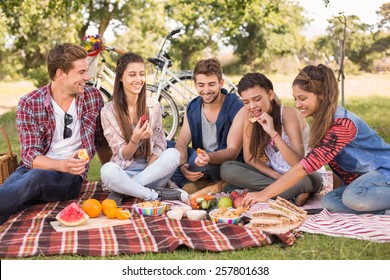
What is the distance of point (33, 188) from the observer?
4.50 meters

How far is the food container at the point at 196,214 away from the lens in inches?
164

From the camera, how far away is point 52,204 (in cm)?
477

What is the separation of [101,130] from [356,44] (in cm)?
2518

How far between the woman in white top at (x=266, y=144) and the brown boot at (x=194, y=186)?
0.41 metres

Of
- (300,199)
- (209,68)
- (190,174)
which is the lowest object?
(300,199)

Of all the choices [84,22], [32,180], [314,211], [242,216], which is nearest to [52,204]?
[32,180]

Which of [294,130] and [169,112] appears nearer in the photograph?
[294,130]

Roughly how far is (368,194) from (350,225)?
31cm

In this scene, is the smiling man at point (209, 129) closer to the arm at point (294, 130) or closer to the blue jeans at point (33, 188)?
the arm at point (294, 130)

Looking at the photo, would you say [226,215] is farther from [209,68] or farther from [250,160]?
[209,68]

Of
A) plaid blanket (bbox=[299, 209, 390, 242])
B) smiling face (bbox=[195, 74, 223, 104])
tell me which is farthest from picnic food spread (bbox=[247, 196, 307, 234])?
smiling face (bbox=[195, 74, 223, 104])

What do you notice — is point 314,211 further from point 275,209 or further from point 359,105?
point 359,105

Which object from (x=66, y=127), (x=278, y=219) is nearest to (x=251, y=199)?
(x=278, y=219)

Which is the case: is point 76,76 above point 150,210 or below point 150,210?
above
